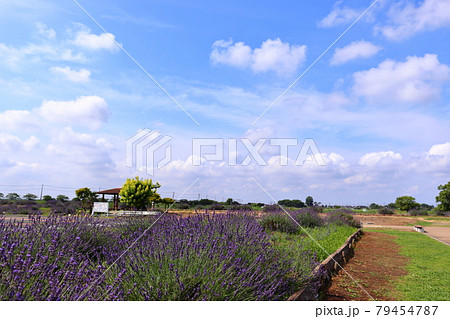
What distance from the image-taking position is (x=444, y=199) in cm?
3438

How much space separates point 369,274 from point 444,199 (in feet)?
113

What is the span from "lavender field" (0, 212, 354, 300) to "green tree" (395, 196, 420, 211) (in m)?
36.5

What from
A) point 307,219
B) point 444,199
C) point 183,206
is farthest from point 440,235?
point 444,199

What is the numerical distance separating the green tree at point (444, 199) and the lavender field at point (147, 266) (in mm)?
36232

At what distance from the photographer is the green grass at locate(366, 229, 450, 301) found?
517 cm

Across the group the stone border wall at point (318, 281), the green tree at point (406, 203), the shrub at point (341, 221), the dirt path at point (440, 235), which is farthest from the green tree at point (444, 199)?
the stone border wall at point (318, 281)

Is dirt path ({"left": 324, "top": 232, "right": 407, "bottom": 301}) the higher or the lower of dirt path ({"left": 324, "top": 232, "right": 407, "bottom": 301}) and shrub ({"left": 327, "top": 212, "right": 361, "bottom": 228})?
the lower

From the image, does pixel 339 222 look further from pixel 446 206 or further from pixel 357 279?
pixel 446 206

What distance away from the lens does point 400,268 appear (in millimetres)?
7379

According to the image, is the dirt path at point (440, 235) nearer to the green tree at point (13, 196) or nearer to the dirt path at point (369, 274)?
the dirt path at point (369, 274)

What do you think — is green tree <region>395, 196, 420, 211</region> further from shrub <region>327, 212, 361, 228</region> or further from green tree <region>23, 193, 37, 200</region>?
green tree <region>23, 193, 37, 200</region>

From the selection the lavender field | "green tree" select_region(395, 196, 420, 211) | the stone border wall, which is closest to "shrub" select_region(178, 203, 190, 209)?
the stone border wall
